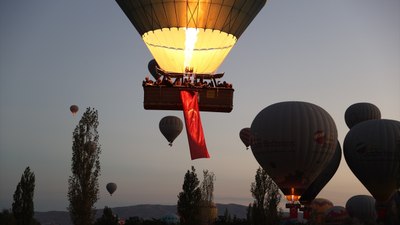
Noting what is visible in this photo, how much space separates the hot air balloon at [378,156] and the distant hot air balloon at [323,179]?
6.97 ft

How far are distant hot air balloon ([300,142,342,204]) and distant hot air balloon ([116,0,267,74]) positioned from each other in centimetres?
1535

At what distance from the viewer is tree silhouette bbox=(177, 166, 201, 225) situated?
134 feet

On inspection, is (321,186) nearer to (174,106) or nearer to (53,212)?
(174,106)

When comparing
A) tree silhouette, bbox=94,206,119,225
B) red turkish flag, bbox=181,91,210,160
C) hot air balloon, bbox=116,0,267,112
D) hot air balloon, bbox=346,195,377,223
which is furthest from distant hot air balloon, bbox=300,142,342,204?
red turkish flag, bbox=181,91,210,160

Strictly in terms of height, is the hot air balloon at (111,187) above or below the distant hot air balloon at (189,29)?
below

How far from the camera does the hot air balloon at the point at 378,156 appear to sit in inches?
1491

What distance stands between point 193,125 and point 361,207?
3033 centimetres

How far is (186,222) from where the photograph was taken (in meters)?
40.4

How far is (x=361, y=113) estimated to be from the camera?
5475 centimetres

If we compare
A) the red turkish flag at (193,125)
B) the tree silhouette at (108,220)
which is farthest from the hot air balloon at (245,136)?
the red turkish flag at (193,125)

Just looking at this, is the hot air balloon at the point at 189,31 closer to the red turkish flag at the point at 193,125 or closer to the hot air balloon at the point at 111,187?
the red turkish flag at the point at 193,125

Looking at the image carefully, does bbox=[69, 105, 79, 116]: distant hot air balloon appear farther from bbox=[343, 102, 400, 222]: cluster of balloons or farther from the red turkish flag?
the red turkish flag

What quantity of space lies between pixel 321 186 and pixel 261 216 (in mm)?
4671

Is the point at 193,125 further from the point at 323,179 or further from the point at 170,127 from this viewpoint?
the point at 170,127
